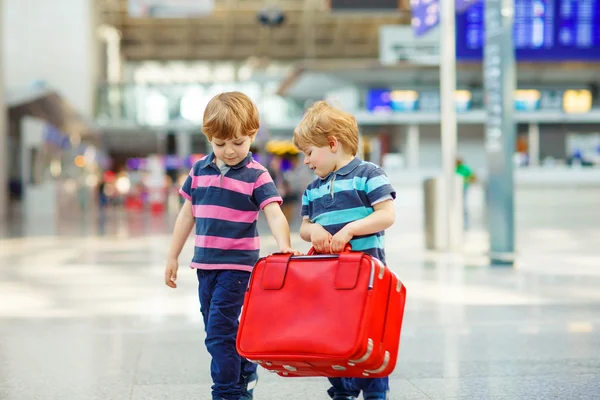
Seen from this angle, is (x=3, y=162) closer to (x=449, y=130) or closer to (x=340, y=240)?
(x=449, y=130)

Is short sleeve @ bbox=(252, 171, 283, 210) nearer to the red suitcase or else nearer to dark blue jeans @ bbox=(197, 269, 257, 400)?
dark blue jeans @ bbox=(197, 269, 257, 400)

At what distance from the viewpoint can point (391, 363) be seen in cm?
360

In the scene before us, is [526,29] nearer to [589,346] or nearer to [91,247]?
[91,247]

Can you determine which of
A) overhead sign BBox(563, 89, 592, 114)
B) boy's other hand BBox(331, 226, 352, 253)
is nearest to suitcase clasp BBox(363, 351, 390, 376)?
boy's other hand BBox(331, 226, 352, 253)

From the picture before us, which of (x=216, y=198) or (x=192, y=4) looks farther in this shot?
(x=192, y=4)

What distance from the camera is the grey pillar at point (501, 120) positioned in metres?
10.8

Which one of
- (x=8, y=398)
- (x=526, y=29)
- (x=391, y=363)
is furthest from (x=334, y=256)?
(x=526, y=29)

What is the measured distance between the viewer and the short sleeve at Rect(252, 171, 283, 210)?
4137mm

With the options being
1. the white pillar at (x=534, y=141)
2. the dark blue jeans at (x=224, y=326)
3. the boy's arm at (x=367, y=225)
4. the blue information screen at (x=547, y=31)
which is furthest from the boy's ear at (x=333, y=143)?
the white pillar at (x=534, y=141)

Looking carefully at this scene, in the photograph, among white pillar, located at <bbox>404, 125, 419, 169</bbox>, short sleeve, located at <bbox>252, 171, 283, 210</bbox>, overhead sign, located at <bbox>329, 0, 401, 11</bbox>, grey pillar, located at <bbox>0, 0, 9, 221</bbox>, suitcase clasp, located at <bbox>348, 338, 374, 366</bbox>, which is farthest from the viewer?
white pillar, located at <bbox>404, 125, 419, 169</bbox>

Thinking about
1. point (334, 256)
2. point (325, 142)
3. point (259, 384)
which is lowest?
point (259, 384)

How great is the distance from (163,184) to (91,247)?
1895 centimetres

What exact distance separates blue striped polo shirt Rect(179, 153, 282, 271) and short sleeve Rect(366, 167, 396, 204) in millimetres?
448

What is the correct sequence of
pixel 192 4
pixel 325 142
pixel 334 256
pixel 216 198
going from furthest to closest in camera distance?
pixel 192 4 < pixel 216 198 < pixel 325 142 < pixel 334 256
